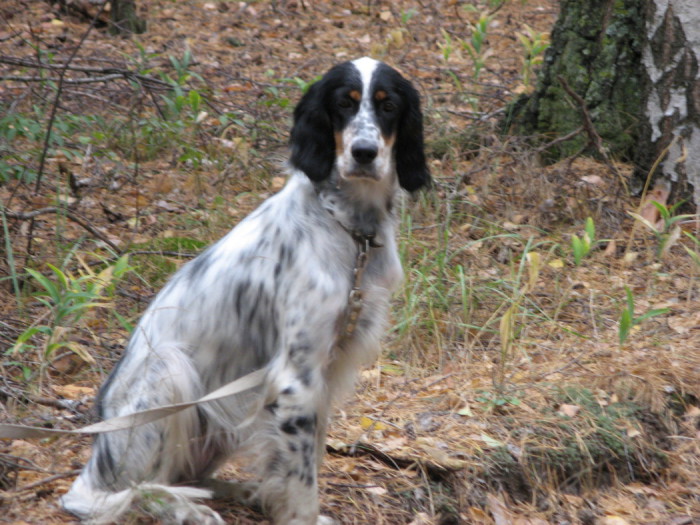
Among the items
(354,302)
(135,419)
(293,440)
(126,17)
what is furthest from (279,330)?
(126,17)

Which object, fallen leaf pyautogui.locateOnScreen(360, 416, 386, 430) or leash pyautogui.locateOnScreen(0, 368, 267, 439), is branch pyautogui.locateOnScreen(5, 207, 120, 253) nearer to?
fallen leaf pyautogui.locateOnScreen(360, 416, 386, 430)

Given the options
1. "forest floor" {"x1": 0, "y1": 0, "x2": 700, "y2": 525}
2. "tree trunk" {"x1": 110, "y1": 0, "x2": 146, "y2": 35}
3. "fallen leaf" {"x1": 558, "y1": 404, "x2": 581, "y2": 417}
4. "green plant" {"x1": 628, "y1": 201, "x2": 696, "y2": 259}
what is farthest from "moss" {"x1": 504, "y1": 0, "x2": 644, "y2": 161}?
"tree trunk" {"x1": 110, "y1": 0, "x2": 146, "y2": 35}

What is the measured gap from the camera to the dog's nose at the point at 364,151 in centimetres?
318

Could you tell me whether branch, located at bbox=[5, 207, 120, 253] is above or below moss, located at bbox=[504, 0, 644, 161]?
below

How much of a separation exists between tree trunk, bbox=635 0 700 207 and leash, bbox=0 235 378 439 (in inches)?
116

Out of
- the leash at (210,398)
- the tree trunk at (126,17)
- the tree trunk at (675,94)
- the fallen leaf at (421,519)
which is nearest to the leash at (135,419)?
the leash at (210,398)

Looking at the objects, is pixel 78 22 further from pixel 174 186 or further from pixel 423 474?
pixel 423 474

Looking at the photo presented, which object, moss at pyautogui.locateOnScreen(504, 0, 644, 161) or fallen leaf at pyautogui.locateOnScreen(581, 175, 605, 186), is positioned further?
moss at pyautogui.locateOnScreen(504, 0, 644, 161)

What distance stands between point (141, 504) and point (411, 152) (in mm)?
1643

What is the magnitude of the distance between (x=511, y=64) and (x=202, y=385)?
19.1 feet

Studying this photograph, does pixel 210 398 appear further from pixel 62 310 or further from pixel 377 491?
pixel 62 310

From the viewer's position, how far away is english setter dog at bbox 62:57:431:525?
306 centimetres

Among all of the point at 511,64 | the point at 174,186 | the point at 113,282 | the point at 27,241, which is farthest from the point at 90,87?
the point at 511,64

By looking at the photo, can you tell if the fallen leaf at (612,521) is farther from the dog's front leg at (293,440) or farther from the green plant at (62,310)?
the green plant at (62,310)
